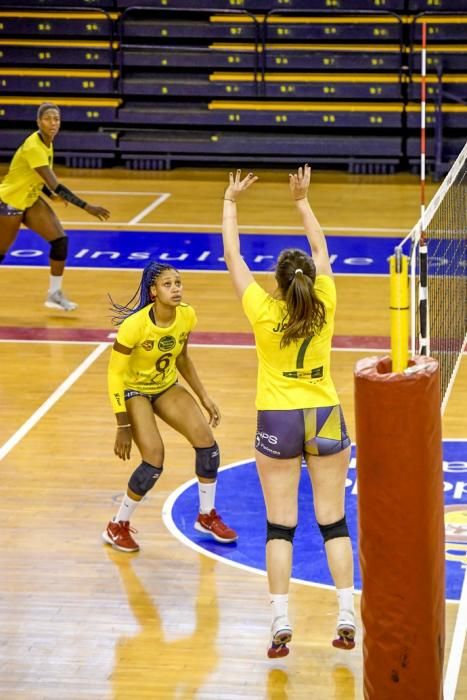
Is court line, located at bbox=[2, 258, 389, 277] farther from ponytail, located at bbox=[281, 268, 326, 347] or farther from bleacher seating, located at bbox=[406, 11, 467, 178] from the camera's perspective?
ponytail, located at bbox=[281, 268, 326, 347]

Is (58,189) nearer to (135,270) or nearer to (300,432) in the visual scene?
(135,270)

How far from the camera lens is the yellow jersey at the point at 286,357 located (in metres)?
6.77

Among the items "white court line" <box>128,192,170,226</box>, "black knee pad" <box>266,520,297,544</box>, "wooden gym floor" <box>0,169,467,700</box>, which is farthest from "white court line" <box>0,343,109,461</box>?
"white court line" <box>128,192,170,226</box>

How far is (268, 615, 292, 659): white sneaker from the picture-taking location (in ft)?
22.8

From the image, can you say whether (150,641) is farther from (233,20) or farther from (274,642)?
(233,20)

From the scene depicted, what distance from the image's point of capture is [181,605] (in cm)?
782

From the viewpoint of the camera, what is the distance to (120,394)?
8.12m

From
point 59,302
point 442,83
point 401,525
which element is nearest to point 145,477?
point 401,525

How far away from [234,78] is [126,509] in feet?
49.0

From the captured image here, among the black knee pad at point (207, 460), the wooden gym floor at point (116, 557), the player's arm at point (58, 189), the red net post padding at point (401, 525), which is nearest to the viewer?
the red net post padding at point (401, 525)

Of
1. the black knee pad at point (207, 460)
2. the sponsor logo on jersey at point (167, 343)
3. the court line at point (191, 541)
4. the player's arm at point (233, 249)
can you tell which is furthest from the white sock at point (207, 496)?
the player's arm at point (233, 249)

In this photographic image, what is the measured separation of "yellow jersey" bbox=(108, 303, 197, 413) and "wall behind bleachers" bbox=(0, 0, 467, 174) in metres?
13.7

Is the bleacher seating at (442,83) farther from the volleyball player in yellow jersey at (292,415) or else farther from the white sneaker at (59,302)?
the volleyball player in yellow jersey at (292,415)

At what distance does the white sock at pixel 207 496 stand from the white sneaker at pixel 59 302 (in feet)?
19.8
